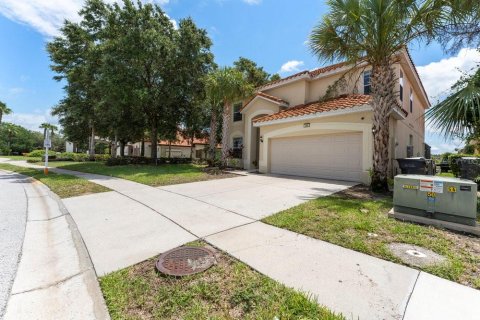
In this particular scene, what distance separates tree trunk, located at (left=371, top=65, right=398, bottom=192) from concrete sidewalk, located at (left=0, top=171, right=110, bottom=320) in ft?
27.8

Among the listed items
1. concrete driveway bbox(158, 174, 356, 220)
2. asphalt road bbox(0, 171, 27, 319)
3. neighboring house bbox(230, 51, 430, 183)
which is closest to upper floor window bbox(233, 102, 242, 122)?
neighboring house bbox(230, 51, 430, 183)

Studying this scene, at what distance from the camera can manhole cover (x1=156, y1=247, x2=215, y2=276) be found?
298 centimetres

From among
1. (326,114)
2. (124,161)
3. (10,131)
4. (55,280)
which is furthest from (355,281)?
(10,131)

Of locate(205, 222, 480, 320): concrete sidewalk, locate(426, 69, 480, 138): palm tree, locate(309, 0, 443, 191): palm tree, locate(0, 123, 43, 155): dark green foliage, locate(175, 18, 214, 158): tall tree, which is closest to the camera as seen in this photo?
locate(205, 222, 480, 320): concrete sidewalk

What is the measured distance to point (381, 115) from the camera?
8086mm

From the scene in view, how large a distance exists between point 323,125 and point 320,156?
61.3 inches

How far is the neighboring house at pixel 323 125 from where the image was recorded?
10.1 meters

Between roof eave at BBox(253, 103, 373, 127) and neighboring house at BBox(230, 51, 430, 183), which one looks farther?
neighboring house at BBox(230, 51, 430, 183)

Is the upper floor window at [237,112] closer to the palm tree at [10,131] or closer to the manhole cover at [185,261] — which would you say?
the manhole cover at [185,261]

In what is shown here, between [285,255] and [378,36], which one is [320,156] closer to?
[378,36]

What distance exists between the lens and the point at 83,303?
2482 mm

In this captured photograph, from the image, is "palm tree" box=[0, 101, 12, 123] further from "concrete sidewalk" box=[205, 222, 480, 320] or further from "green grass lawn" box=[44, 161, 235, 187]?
"concrete sidewalk" box=[205, 222, 480, 320]

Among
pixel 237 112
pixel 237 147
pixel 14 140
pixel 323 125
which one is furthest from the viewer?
pixel 14 140

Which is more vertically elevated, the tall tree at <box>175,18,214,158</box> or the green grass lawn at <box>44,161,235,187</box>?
the tall tree at <box>175,18,214,158</box>
